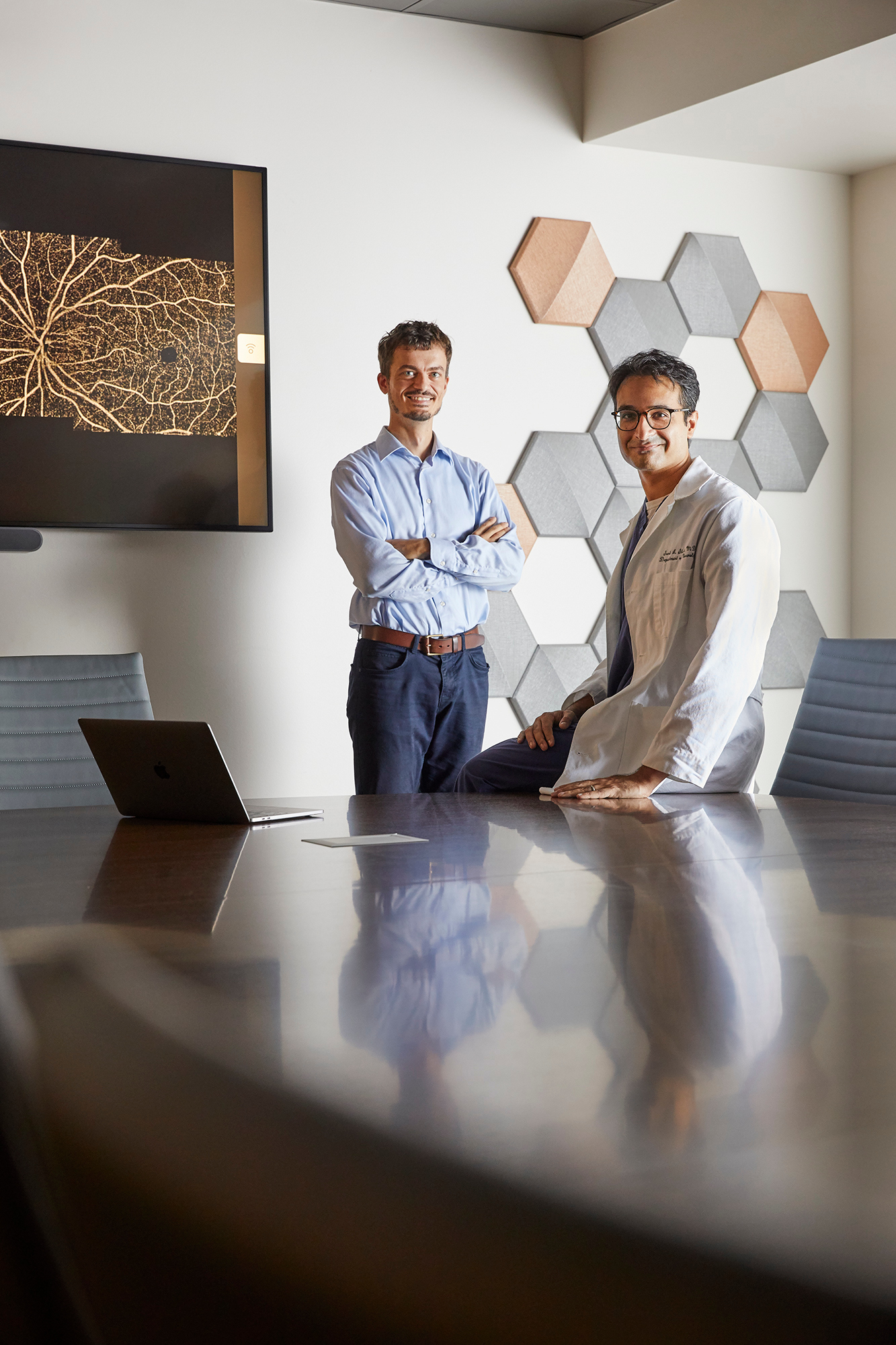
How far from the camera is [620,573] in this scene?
8.92 feet

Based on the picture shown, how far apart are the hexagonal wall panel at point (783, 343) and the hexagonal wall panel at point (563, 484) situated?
76cm

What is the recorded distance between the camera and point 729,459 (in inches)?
178

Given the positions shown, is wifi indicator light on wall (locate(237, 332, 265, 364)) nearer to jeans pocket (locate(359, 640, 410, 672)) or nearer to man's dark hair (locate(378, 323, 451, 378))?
man's dark hair (locate(378, 323, 451, 378))

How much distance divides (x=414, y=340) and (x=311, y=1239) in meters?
3.14

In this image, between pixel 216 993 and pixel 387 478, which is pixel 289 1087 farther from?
pixel 387 478

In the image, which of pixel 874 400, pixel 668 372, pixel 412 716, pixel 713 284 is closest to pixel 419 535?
pixel 412 716

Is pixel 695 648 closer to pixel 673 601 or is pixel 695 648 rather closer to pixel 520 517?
pixel 673 601

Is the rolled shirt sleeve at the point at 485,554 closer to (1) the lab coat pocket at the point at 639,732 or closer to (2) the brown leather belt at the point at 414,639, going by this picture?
(2) the brown leather belt at the point at 414,639

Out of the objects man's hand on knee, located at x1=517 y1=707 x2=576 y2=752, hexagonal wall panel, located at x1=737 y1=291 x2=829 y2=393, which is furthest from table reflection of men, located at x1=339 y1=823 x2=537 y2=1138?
hexagonal wall panel, located at x1=737 y1=291 x2=829 y2=393

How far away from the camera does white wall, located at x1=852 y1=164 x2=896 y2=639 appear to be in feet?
15.1

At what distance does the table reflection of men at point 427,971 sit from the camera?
2.11 feet

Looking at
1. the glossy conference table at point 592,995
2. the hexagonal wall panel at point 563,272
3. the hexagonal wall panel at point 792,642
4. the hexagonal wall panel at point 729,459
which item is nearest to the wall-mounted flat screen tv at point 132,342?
the hexagonal wall panel at point 563,272

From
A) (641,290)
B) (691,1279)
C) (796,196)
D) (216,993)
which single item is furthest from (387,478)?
(691,1279)

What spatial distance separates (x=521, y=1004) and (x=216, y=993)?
20cm
